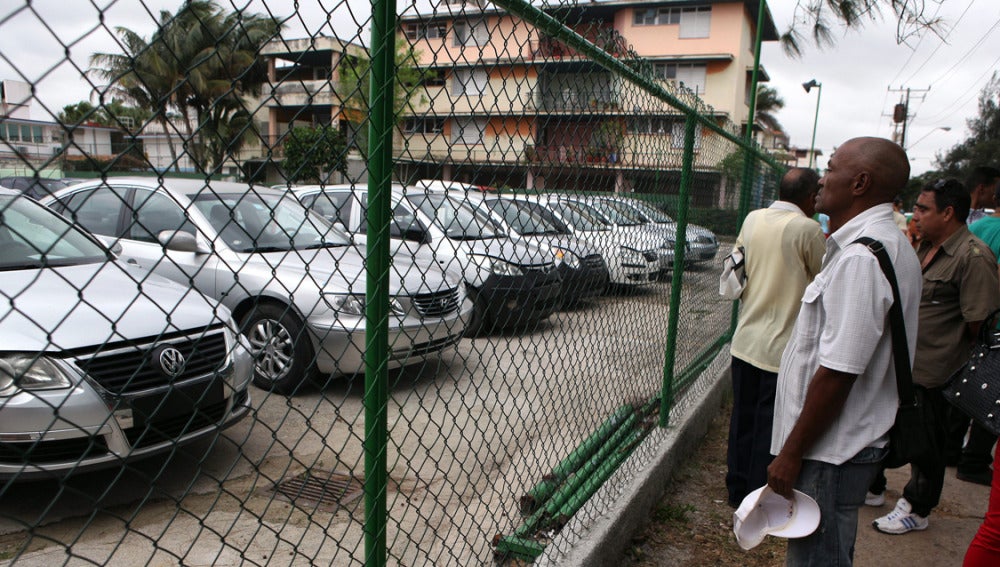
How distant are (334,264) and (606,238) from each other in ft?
4.53

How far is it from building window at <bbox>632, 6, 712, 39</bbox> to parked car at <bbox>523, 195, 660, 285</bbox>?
32.5m

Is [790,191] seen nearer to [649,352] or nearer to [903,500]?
[649,352]

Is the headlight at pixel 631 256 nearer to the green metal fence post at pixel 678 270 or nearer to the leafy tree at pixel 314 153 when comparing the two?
the green metal fence post at pixel 678 270

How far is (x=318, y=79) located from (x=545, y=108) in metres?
1.06

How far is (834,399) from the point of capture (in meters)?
1.98

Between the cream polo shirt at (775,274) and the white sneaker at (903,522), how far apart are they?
3.75ft

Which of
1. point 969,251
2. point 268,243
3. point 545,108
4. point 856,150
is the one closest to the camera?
point 856,150

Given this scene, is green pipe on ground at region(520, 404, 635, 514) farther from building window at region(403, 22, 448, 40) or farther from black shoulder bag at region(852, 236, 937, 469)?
building window at region(403, 22, 448, 40)

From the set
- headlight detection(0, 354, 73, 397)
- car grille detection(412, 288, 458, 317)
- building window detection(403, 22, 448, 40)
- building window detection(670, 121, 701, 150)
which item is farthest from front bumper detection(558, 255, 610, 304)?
headlight detection(0, 354, 73, 397)

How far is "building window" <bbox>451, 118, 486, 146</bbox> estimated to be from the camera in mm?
1871

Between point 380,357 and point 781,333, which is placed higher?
point 380,357

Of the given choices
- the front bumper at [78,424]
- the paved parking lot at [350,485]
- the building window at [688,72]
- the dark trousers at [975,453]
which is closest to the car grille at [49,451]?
the front bumper at [78,424]

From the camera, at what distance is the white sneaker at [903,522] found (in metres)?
3.71

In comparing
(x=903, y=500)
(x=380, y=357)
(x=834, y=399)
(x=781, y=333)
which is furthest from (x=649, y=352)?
(x=380, y=357)
